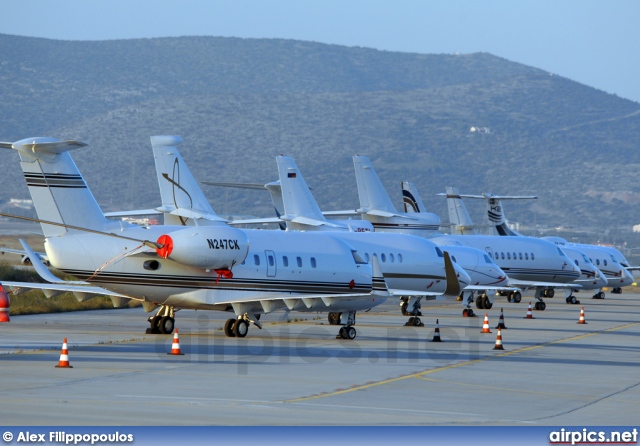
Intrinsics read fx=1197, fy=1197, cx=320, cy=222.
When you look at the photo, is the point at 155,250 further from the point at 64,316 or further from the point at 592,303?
the point at 592,303

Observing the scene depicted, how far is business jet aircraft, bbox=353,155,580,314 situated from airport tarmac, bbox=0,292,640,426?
17.8m

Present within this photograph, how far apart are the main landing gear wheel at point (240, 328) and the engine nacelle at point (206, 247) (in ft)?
5.88

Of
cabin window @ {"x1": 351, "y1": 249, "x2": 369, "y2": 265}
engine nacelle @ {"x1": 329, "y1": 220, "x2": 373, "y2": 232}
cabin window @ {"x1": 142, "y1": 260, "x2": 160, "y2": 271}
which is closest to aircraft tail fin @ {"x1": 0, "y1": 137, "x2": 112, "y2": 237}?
cabin window @ {"x1": 142, "y1": 260, "x2": 160, "y2": 271}

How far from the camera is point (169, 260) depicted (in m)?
29.3

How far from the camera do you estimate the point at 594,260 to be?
2670 inches

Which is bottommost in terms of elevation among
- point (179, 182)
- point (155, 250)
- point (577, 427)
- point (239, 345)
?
point (577, 427)

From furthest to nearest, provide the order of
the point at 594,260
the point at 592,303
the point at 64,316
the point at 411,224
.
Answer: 1. the point at 594,260
2. the point at 592,303
3. the point at 411,224
4. the point at 64,316

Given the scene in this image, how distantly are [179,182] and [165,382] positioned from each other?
21.2m

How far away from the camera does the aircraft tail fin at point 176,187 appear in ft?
135

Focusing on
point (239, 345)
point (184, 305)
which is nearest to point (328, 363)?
point (239, 345)

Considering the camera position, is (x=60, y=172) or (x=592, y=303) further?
(x=592, y=303)

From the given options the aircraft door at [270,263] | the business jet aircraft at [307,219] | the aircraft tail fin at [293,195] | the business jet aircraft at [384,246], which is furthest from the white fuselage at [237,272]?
the aircraft tail fin at [293,195]

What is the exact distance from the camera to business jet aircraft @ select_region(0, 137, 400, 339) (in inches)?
1099

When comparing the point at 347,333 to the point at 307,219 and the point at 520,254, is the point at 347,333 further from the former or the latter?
the point at 520,254
